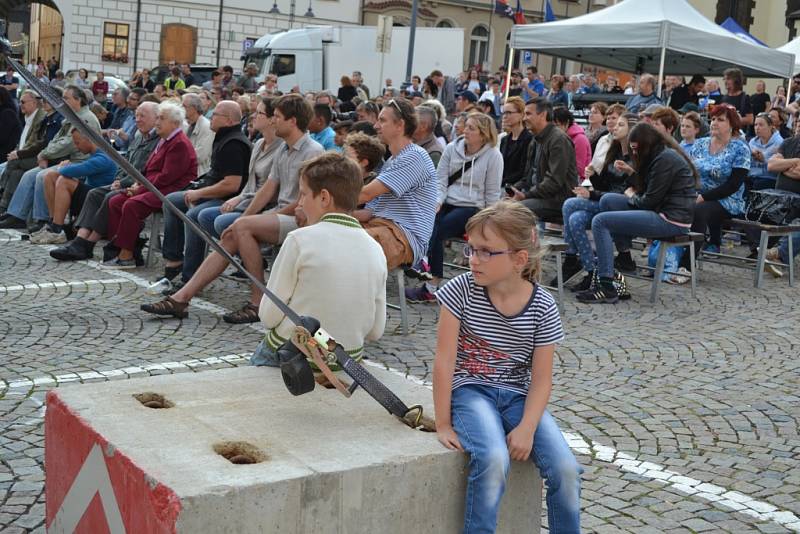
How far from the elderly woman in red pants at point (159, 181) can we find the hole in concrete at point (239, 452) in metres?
6.44

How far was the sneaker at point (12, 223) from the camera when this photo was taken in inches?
456

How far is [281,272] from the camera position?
14.6ft

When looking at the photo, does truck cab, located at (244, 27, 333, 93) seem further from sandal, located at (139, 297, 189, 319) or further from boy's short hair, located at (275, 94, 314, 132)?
sandal, located at (139, 297, 189, 319)

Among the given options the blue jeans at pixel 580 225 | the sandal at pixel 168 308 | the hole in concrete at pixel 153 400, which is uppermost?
the blue jeans at pixel 580 225

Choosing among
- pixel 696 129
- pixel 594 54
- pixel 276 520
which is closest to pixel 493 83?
pixel 594 54

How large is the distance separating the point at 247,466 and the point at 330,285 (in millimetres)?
1402

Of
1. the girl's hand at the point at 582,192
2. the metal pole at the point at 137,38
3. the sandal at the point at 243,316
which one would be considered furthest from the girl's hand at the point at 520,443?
the metal pole at the point at 137,38

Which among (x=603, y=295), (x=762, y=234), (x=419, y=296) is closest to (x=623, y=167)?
(x=603, y=295)

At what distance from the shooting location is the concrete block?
295 centimetres

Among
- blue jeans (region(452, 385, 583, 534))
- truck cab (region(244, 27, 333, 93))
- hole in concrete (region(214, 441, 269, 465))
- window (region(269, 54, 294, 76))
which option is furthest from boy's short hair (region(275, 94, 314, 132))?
window (region(269, 54, 294, 76))

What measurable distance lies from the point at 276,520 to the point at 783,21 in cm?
5140

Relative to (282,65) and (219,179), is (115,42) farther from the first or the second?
(219,179)

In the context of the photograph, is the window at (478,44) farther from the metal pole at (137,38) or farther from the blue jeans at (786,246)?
the blue jeans at (786,246)

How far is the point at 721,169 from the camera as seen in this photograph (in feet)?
34.1
